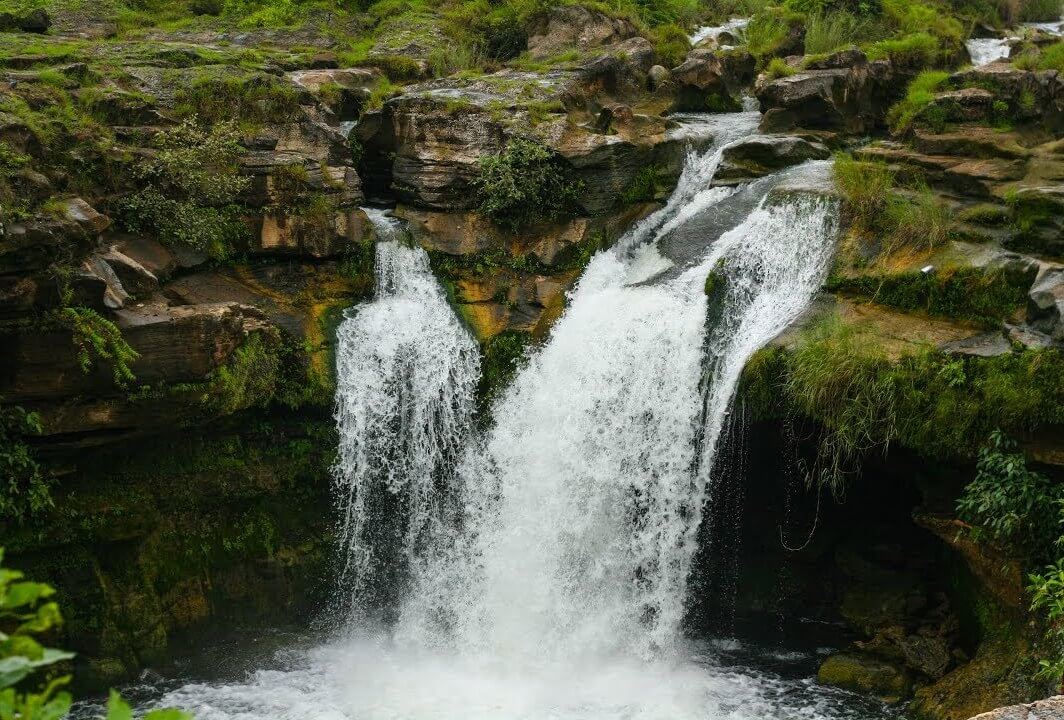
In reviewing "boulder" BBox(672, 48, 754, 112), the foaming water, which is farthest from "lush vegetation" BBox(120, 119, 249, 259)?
the foaming water

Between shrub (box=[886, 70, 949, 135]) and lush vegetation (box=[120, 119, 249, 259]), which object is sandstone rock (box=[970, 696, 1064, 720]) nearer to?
shrub (box=[886, 70, 949, 135])

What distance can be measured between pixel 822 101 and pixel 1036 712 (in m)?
13.0

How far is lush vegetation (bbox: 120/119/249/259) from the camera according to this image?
12906 mm

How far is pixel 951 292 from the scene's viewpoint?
442 inches

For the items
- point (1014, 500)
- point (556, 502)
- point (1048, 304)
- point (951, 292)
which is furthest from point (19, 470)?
point (1048, 304)

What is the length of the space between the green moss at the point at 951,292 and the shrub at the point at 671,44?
10236 millimetres

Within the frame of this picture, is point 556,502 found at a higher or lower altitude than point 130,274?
lower

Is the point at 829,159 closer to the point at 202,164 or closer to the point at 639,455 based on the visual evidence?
the point at 639,455

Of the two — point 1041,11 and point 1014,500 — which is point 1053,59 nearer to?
point 1014,500

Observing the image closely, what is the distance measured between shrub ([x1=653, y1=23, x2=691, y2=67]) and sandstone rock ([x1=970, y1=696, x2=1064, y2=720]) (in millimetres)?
16620

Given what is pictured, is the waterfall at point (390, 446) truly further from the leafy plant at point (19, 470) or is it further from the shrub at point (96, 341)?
the leafy plant at point (19, 470)

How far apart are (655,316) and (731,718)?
5.34m

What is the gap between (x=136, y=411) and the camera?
445 inches

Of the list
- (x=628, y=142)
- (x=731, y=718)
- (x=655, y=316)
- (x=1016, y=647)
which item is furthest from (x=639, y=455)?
(x=628, y=142)
